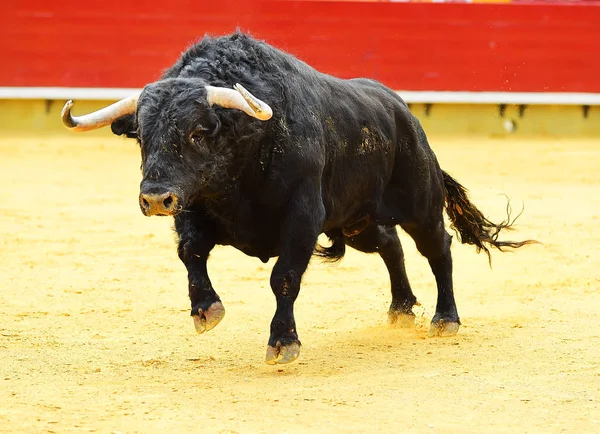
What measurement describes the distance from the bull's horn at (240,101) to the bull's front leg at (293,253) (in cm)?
39

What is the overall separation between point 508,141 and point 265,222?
30.1ft

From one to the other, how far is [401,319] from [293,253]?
1340 mm

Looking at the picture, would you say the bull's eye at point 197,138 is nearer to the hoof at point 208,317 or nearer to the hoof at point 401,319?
the hoof at point 208,317

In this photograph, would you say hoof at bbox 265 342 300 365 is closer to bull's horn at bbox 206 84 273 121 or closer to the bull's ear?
bull's horn at bbox 206 84 273 121

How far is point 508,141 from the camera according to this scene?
12.8 metres

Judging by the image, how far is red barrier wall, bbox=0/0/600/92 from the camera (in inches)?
519

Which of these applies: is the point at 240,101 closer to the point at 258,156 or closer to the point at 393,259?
the point at 258,156

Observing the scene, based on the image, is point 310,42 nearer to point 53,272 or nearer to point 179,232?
point 53,272

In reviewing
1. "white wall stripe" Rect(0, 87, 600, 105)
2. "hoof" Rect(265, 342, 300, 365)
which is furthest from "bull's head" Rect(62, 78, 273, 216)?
"white wall stripe" Rect(0, 87, 600, 105)

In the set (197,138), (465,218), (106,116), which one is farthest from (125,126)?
(465,218)

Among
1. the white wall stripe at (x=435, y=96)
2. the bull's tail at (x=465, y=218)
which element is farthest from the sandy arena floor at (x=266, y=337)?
the white wall stripe at (x=435, y=96)

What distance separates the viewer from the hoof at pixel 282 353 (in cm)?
384

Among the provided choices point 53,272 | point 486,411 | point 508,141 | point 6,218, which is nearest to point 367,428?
point 486,411

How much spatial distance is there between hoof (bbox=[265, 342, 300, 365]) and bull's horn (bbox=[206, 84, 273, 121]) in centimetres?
77
